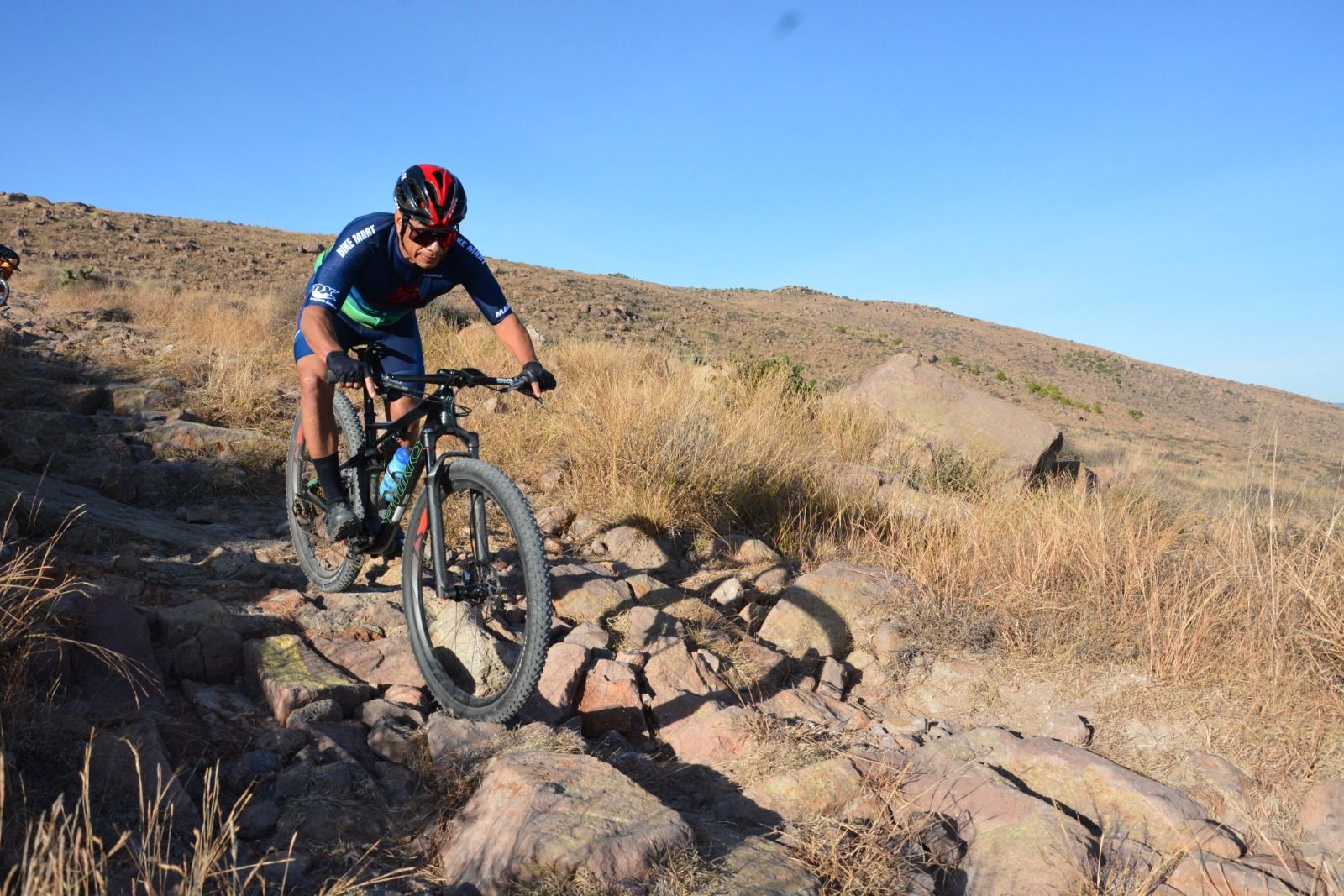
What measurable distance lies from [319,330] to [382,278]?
0.48 meters

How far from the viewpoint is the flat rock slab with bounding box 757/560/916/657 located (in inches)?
183

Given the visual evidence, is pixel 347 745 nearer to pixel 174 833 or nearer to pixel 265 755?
pixel 265 755

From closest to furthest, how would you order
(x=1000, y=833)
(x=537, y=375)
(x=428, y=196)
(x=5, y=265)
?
(x=1000, y=833), (x=537, y=375), (x=428, y=196), (x=5, y=265)

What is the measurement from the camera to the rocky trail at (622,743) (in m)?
2.54

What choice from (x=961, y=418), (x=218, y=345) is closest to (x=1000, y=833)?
(x=961, y=418)

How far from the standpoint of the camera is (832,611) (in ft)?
15.7

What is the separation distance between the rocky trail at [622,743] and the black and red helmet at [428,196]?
1868mm

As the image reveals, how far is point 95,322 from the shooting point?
38.0 ft

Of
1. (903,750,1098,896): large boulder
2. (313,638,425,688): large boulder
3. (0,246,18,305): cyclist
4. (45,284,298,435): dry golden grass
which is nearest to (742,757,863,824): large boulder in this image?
(903,750,1098,896): large boulder

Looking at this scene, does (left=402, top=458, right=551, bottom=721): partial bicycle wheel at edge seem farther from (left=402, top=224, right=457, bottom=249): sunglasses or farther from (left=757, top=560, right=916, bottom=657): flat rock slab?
(left=757, top=560, right=916, bottom=657): flat rock slab

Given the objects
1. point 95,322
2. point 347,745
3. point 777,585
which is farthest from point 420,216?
point 95,322

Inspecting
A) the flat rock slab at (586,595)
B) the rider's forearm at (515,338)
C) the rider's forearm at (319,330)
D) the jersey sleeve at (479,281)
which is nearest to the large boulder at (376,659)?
the flat rock slab at (586,595)

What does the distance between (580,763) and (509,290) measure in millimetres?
27844

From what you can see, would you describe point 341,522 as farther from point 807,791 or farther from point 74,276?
point 74,276
